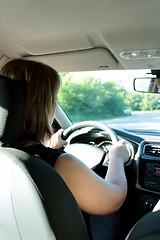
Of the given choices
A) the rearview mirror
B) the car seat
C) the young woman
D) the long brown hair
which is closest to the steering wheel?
the rearview mirror

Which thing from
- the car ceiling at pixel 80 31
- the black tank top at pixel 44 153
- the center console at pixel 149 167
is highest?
the car ceiling at pixel 80 31

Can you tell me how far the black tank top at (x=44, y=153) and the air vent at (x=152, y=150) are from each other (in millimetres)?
1638

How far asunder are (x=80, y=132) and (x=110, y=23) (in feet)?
5.17

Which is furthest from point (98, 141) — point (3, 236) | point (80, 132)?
point (3, 236)

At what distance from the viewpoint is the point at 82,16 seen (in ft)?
6.15

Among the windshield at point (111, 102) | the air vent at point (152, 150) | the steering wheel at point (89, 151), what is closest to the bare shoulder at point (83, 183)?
the steering wheel at point (89, 151)

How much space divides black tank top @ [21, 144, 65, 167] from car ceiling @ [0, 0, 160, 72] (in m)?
0.95

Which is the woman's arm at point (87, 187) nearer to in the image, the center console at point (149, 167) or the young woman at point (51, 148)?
the young woman at point (51, 148)

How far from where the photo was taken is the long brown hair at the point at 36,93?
1.51 metres

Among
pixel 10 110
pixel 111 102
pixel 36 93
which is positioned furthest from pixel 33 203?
pixel 111 102

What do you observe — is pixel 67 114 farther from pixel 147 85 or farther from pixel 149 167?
pixel 149 167

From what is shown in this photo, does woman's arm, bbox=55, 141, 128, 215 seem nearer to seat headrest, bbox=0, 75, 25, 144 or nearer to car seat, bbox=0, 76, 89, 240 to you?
car seat, bbox=0, 76, 89, 240

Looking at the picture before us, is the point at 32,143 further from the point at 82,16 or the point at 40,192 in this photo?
the point at 82,16

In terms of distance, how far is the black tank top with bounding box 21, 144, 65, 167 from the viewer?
141 centimetres
